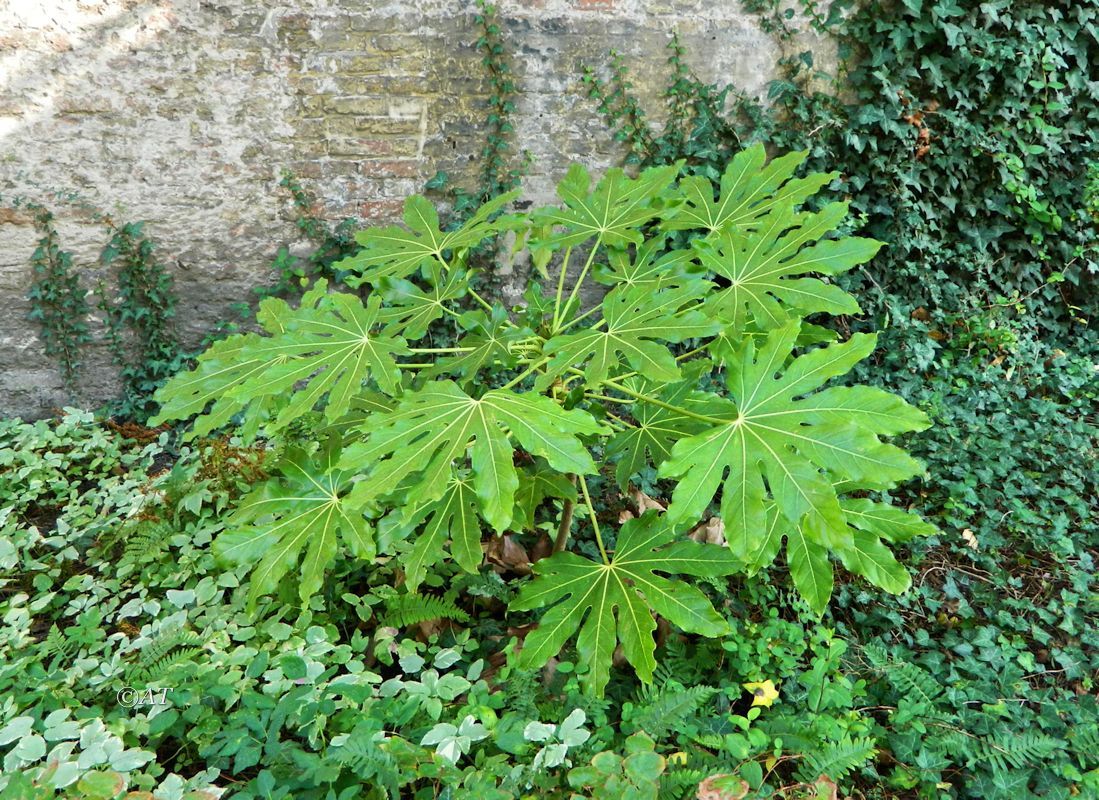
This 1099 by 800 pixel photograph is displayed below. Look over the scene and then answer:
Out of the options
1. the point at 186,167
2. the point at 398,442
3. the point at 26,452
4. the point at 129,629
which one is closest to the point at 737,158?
the point at 398,442

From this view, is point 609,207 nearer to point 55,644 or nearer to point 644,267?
point 644,267

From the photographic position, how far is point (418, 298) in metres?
2.06

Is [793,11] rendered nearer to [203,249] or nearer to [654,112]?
[654,112]

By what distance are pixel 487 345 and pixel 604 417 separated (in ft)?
Answer: 1.45

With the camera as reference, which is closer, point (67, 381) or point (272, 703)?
point (272, 703)

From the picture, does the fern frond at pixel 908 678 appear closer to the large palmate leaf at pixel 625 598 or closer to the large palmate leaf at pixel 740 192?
the large palmate leaf at pixel 625 598

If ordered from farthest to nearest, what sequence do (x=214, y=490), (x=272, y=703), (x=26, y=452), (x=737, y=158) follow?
1. (x=26, y=452)
2. (x=214, y=490)
3. (x=737, y=158)
4. (x=272, y=703)

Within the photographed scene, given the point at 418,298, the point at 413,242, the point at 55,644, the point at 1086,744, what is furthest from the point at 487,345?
the point at 1086,744

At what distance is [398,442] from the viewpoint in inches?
59.5

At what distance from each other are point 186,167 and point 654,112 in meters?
2.49

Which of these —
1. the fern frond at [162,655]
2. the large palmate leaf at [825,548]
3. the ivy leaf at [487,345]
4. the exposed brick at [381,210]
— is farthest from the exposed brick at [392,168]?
the large palmate leaf at [825,548]

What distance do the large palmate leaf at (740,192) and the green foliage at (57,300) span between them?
129 inches

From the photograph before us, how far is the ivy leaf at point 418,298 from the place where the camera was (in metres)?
1.94

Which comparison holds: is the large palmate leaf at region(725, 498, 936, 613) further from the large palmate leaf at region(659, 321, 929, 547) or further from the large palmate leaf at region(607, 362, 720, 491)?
the large palmate leaf at region(607, 362, 720, 491)
